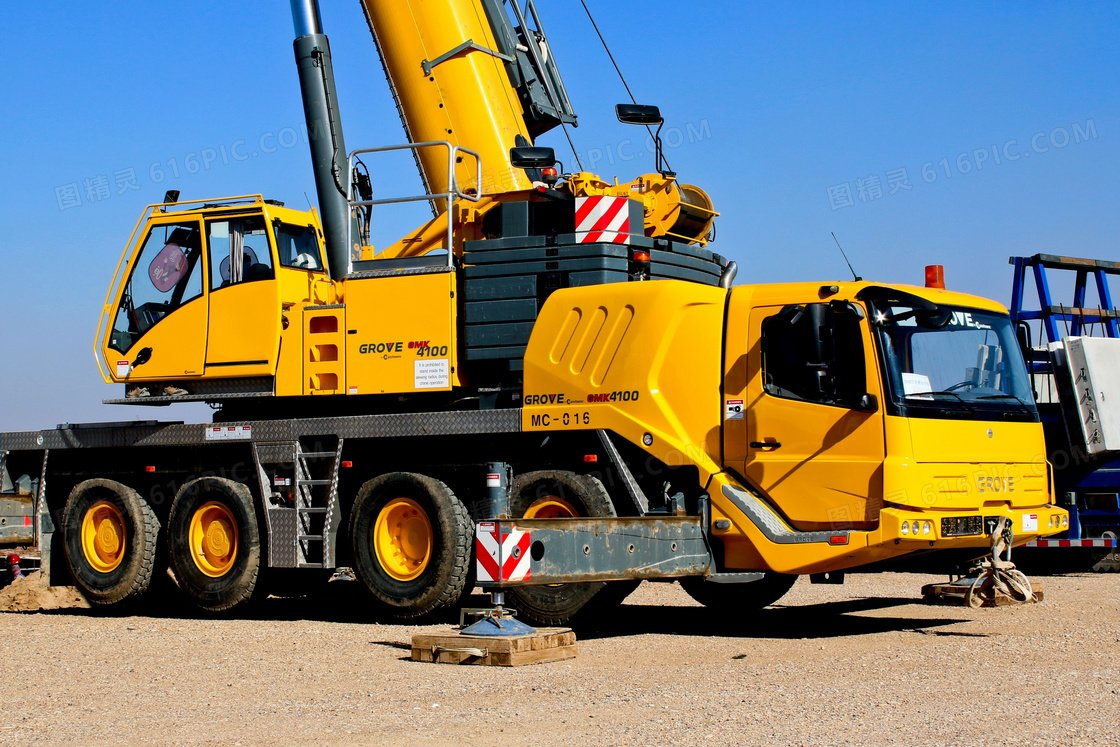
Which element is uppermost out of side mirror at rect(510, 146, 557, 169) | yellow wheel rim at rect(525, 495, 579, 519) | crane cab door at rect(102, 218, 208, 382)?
side mirror at rect(510, 146, 557, 169)

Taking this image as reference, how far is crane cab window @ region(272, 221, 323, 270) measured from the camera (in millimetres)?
13891

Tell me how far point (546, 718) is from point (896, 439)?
13.0 feet

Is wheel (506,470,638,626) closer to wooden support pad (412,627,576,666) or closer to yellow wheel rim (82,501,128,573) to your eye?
wooden support pad (412,627,576,666)

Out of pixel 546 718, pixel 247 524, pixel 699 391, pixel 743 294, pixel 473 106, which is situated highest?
pixel 473 106

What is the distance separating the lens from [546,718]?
7.84m

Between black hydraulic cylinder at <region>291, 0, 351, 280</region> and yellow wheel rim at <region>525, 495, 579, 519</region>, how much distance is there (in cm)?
304

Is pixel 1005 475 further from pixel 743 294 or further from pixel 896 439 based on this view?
pixel 743 294

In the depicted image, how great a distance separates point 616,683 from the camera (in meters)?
9.01

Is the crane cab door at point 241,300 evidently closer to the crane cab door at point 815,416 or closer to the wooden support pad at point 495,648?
the wooden support pad at point 495,648

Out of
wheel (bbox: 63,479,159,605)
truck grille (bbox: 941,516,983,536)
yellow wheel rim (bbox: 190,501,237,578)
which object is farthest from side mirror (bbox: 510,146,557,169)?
wheel (bbox: 63,479,159,605)

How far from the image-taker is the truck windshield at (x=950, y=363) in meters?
10.8

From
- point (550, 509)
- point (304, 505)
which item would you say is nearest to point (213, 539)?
point (304, 505)

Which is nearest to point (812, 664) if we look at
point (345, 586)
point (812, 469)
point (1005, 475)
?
point (812, 469)

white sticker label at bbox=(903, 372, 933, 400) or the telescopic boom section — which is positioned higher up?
the telescopic boom section
